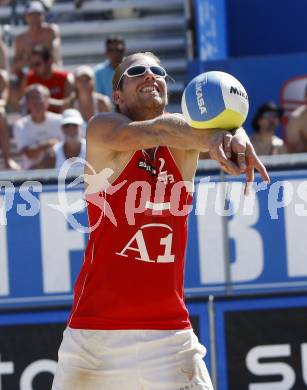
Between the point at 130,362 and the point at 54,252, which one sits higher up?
the point at 54,252

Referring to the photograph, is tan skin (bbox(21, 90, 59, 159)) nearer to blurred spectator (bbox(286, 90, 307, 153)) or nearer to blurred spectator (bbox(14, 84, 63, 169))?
blurred spectator (bbox(14, 84, 63, 169))

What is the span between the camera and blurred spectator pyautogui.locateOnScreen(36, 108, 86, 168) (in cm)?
861

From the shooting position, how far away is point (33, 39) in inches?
440

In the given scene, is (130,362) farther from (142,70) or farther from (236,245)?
(236,245)

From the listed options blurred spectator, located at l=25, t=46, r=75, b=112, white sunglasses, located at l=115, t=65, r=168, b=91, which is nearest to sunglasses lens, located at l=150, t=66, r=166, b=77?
white sunglasses, located at l=115, t=65, r=168, b=91

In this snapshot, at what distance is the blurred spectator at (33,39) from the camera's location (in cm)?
1114

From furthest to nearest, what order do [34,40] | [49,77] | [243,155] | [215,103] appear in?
1. [34,40]
2. [49,77]
3. [215,103]
4. [243,155]

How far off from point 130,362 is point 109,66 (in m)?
6.98

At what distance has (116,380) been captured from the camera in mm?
4234

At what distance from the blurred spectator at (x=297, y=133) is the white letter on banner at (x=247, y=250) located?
3308mm

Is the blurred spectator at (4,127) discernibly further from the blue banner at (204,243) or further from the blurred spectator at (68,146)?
the blue banner at (204,243)

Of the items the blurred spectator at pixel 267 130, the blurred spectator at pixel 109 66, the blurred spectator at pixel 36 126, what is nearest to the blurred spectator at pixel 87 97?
the blurred spectator at pixel 36 126

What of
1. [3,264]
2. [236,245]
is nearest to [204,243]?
[236,245]

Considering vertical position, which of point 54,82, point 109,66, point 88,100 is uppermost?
point 109,66
